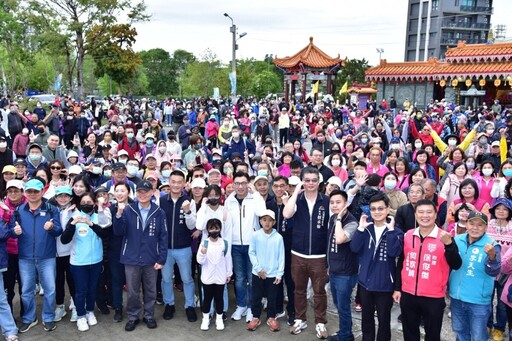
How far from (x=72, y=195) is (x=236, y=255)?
6.85ft

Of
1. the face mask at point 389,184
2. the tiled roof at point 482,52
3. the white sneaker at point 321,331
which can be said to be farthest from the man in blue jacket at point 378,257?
the tiled roof at point 482,52

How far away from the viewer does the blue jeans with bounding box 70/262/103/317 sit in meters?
5.16

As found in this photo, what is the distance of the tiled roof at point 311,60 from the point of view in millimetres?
28969

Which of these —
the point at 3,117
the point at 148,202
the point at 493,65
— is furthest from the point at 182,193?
the point at 493,65

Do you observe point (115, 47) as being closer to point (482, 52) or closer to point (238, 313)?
point (482, 52)

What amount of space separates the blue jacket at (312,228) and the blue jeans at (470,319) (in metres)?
1.44

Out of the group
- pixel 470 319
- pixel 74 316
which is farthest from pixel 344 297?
pixel 74 316

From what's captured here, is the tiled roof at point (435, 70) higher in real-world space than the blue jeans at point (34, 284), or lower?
higher

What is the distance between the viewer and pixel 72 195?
5309 millimetres

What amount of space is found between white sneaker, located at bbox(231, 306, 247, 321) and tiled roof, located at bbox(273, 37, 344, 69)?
994 inches

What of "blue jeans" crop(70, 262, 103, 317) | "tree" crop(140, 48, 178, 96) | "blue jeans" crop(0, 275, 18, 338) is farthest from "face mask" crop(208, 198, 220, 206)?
"tree" crop(140, 48, 178, 96)

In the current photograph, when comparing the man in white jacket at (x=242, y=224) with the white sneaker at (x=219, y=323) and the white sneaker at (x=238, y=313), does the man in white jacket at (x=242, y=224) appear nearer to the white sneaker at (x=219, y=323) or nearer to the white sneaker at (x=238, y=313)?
the white sneaker at (x=238, y=313)

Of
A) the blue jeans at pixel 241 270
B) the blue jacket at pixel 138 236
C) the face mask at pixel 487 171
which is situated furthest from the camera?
the face mask at pixel 487 171

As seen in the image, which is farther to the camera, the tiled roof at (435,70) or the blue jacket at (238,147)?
the tiled roof at (435,70)
